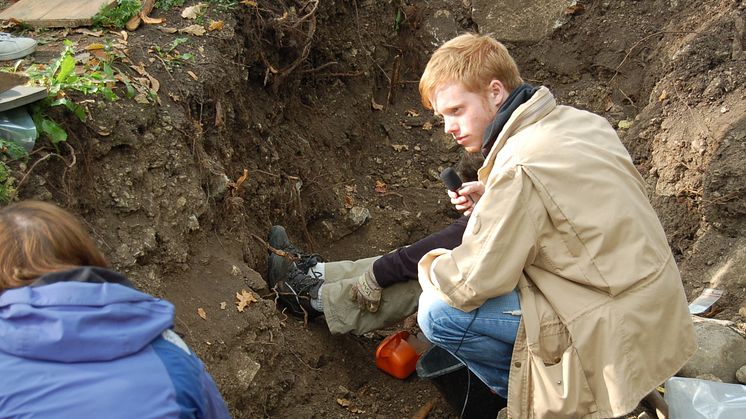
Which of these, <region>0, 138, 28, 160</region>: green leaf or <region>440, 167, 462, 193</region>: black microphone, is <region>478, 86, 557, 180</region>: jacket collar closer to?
<region>440, 167, 462, 193</region>: black microphone

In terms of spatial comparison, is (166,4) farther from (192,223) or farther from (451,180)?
(451,180)

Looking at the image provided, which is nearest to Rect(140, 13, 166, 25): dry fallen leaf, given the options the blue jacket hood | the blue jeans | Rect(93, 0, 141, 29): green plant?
Rect(93, 0, 141, 29): green plant

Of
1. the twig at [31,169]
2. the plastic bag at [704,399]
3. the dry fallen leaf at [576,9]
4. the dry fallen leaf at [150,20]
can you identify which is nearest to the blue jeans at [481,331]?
the plastic bag at [704,399]

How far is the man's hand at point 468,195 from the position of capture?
3.43 metres

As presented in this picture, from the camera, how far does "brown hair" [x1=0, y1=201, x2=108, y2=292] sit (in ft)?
6.51

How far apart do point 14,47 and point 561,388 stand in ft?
10.9

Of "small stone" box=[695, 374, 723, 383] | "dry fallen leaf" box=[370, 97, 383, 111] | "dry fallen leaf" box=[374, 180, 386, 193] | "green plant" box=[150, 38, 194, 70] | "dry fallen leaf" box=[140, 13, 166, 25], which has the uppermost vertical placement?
"dry fallen leaf" box=[140, 13, 166, 25]

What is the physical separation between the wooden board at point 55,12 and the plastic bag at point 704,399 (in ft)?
12.4

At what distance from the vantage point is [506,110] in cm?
303

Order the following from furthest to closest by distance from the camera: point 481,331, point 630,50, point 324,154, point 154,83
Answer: point 630,50, point 324,154, point 154,83, point 481,331

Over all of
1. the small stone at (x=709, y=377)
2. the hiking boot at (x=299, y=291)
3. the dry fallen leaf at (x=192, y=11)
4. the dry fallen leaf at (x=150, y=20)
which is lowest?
the hiking boot at (x=299, y=291)

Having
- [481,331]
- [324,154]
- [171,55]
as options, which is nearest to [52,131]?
[171,55]

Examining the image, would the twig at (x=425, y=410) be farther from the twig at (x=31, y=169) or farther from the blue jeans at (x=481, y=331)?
the twig at (x=31, y=169)

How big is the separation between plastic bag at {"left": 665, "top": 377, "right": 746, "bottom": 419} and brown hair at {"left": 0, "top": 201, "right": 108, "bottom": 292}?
2.55m
